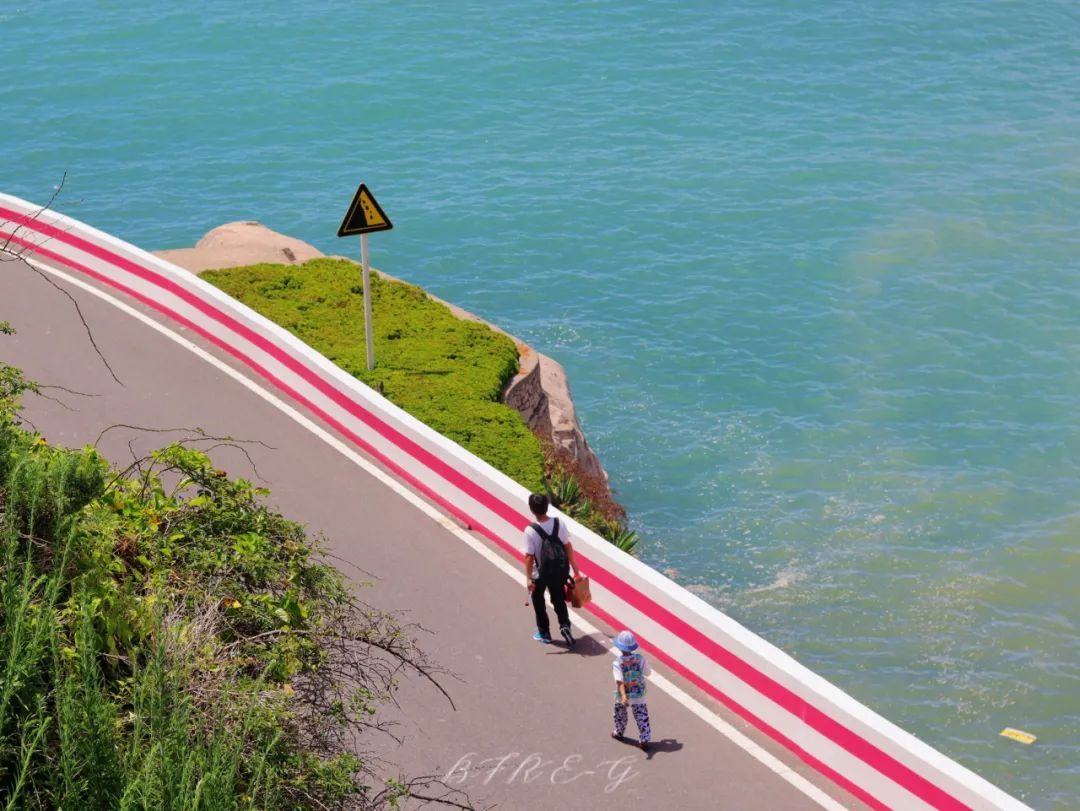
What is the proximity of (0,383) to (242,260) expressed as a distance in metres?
13.0

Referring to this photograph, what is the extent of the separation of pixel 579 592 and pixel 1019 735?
8.81 m

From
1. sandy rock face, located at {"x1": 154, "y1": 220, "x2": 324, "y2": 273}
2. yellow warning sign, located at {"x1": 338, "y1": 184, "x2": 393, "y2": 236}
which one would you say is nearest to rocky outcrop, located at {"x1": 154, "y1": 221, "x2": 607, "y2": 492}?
sandy rock face, located at {"x1": 154, "y1": 220, "x2": 324, "y2": 273}

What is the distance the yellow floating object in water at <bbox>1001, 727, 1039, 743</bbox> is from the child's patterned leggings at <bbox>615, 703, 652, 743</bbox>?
9.02 metres

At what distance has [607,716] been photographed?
488 inches

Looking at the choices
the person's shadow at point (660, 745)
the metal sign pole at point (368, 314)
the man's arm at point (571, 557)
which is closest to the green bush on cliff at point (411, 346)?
the metal sign pole at point (368, 314)

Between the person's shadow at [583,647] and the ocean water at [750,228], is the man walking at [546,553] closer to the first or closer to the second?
the person's shadow at [583,647]

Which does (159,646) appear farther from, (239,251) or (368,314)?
(239,251)

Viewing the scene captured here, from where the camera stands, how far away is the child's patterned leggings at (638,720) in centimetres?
1176

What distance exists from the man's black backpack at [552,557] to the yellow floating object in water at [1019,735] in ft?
29.3

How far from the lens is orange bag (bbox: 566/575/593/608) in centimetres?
1311

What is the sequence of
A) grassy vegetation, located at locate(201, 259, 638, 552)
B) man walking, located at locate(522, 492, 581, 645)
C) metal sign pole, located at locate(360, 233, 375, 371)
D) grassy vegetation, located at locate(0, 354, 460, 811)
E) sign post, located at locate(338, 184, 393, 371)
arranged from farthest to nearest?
1. metal sign pole, located at locate(360, 233, 375, 371)
2. grassy vegetation, located at locate(201, 259, 638, 552)
3. sign post, located at locate(338, 184, 393, 371)
4. man walking, located at locate(522, 492, 581, 645)
5. grassy vegetation, located at locate(0, 354, 460, 811)

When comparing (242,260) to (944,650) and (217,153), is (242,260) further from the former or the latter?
(217,153)

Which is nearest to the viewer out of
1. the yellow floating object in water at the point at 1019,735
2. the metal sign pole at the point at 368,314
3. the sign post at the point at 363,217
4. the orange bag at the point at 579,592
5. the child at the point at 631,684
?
the child at the point at 631,684

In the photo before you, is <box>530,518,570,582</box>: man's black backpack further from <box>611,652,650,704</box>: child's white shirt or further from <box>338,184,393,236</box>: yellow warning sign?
<box>338,184,393,236</box>: yellow warning sign
